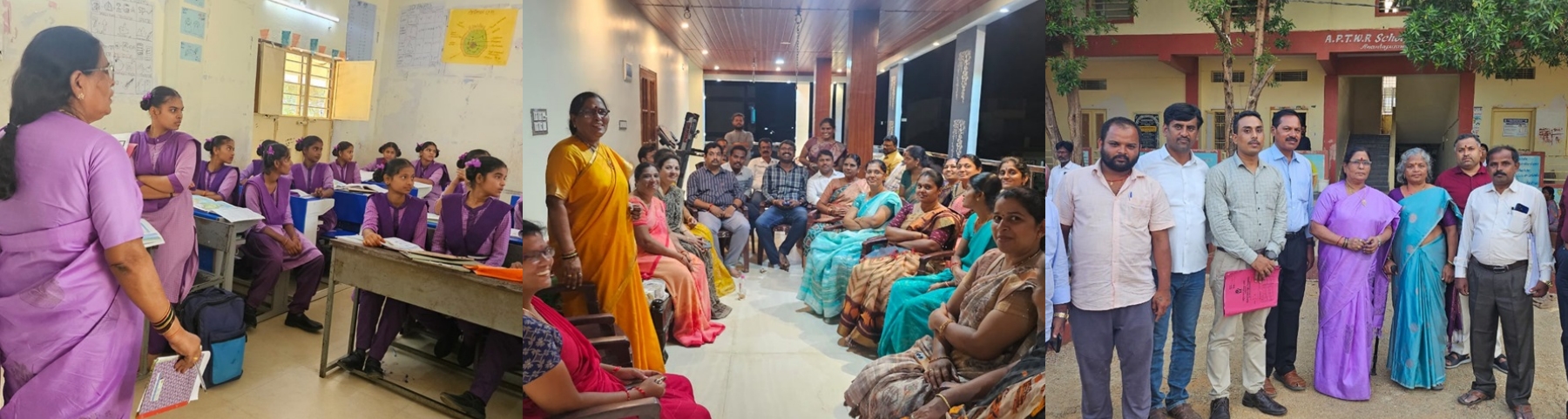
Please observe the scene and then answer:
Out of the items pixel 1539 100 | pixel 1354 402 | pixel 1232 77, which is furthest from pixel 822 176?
pixel 1539 100

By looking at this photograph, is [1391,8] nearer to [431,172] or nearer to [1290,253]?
[1290,253]

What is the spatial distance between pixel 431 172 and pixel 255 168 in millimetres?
251

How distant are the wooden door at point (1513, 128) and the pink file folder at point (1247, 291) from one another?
128 centimetres

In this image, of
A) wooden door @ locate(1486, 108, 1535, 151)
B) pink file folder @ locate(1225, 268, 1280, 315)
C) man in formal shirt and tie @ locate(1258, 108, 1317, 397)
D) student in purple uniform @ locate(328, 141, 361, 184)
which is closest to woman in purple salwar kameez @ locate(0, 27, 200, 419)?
student in purple uniform @ locate(328, 141, 361, 184)

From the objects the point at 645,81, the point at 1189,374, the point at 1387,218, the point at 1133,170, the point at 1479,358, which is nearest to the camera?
the point at 645,81

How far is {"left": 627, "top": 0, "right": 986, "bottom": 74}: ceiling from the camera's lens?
1099mm

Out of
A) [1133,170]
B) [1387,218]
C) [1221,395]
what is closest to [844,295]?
[1133,170]

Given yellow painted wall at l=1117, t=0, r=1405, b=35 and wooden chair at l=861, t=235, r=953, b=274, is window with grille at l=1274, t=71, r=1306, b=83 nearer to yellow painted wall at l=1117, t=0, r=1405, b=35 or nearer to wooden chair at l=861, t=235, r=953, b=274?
yellow painted wall at l=1117, t=0, r=1405, b=35

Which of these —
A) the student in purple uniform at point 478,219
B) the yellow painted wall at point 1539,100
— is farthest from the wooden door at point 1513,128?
the student in purple uniform at point 478,219

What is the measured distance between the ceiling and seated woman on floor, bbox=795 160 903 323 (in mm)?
194

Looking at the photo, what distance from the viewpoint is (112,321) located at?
1077mm

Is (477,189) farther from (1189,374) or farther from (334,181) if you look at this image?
(1189,374)

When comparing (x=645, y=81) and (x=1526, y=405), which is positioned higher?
(x=645, y=81)

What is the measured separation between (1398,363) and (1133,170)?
2839 mm
